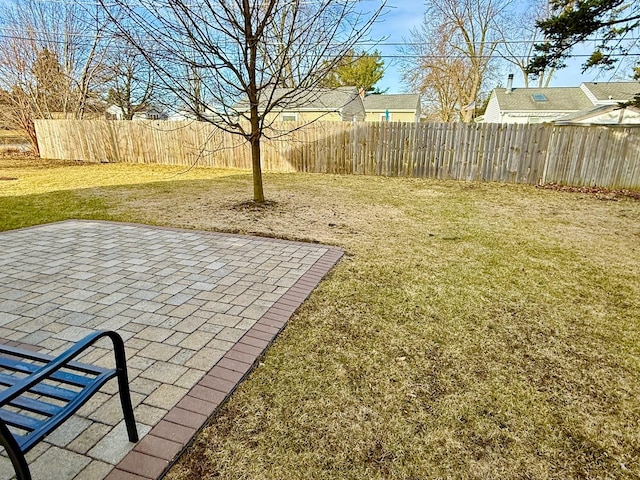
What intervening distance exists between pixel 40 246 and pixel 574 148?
11.4 m

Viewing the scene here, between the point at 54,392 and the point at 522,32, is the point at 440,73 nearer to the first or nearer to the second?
the point at 522,32

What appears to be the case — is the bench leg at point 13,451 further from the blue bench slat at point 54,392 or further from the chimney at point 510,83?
the chimney at point 510,83

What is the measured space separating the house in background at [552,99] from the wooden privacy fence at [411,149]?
15.9 metres

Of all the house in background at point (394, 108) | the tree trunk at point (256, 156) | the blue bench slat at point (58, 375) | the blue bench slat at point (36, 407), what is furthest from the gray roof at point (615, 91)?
the blue bench slat at point (36, 407)

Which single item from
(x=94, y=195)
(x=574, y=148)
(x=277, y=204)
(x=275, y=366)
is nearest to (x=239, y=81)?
(x=277, y=204)

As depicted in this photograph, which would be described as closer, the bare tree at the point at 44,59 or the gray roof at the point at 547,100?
the bare tree at the point at 44,59

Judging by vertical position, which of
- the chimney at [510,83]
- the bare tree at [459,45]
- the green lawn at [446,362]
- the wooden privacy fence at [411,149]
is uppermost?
the bare tree at [459,45]

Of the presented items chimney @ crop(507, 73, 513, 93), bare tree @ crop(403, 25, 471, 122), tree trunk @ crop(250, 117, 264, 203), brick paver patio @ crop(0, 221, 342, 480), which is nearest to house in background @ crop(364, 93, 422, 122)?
bare tree @ crop(403, 25, 471, 122)

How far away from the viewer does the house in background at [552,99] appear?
22.4 m

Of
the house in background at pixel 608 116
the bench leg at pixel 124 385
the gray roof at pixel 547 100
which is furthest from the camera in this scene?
the gray roof at pixel 547 100

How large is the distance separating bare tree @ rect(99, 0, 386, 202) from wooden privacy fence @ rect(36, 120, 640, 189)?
55.3 inches

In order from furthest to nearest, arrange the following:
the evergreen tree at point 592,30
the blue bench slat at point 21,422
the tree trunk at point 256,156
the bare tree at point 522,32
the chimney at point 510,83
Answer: the chimney at point 510,83 < the bare tree at point 522,32 < the evergreen tree at point 592,30 < the tree trunk at point 256,156 < the blue bench slat at point 21,422

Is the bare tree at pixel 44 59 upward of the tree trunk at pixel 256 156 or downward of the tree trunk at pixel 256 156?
upward

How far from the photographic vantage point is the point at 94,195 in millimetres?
8500
